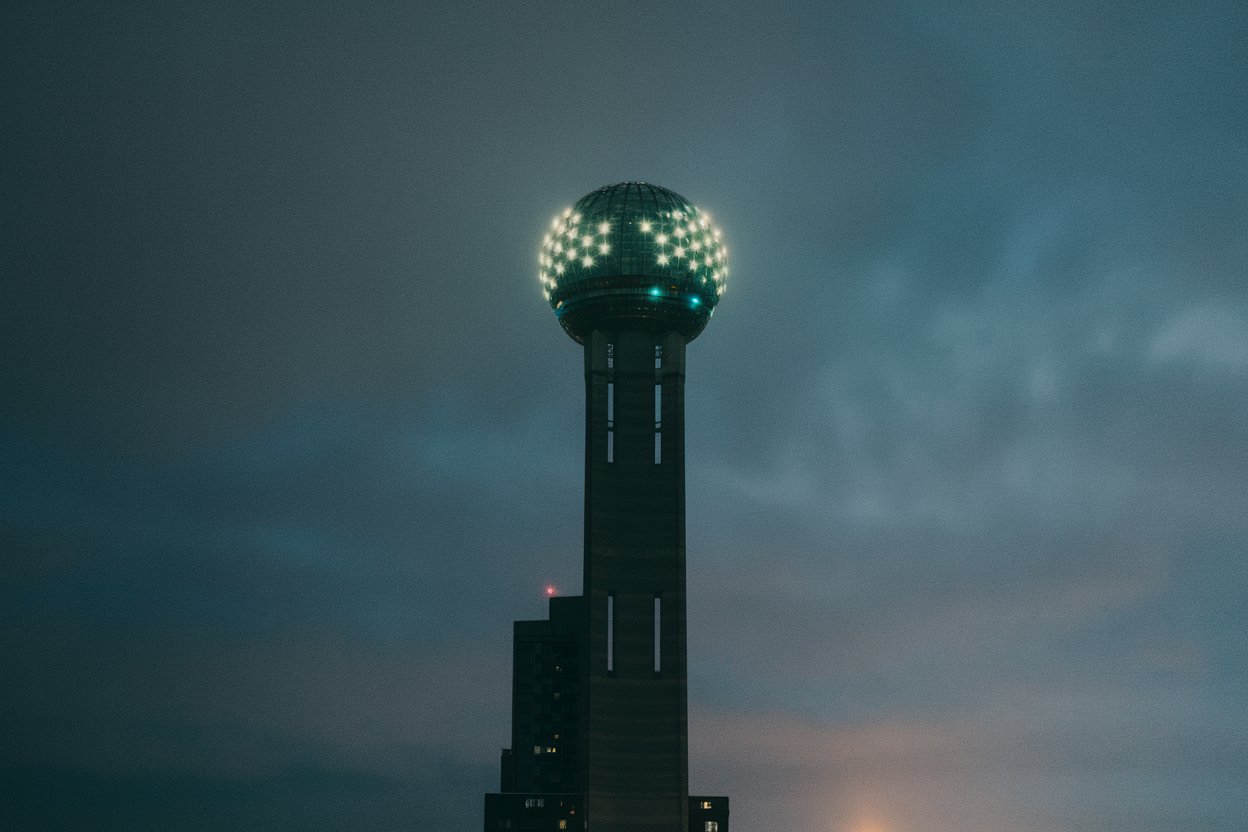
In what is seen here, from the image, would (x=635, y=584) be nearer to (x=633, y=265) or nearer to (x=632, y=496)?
(x=632, y=496)

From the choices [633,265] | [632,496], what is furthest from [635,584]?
[633,265]

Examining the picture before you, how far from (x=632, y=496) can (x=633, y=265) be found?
25.8 m

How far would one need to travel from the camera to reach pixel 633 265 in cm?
17212

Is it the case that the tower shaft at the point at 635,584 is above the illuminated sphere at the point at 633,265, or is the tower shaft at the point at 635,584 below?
below

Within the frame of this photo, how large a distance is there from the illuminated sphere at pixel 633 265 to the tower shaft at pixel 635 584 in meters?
2.66

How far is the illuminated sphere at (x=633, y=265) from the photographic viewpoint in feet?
565

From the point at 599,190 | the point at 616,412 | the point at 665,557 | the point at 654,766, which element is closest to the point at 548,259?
the point at 599,190

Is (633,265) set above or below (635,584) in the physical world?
above

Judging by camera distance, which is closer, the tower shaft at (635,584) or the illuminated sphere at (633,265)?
the tower shaft at (635,584)

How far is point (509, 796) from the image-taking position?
180 m

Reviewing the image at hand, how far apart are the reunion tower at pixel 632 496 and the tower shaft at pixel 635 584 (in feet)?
0.36

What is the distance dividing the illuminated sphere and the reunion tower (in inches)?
6.1

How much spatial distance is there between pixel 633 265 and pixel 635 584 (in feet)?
115

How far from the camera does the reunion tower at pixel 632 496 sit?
15812 centimetres
